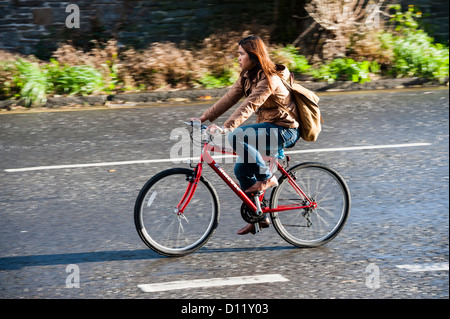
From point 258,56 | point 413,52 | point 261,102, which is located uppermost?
point 258,56

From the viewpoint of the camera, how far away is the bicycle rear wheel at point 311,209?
550 cm

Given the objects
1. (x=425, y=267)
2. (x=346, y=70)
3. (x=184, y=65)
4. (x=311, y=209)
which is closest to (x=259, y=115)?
(x=311, y=209)

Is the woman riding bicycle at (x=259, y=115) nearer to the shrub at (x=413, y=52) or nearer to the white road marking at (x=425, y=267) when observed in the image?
the white road marking at (x=425, y=267)

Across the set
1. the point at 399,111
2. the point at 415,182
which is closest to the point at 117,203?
the point at 415,182

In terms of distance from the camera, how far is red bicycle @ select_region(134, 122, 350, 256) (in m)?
5.15

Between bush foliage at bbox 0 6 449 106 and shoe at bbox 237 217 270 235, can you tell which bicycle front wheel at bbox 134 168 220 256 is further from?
bush foliage at bbox 0 6 449 106

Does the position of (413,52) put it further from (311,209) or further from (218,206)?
(218,206)

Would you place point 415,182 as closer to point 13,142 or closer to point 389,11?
point 13,142

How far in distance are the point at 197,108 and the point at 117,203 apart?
4747 millimetres

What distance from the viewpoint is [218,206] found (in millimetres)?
5336

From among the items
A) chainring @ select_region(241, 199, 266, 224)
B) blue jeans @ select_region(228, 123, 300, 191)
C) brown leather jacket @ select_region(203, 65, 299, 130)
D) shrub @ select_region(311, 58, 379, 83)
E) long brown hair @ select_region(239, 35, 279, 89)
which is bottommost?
chainring @ select_region(241, 199, 266, 224)

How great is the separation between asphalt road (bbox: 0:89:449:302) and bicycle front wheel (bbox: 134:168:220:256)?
12cm

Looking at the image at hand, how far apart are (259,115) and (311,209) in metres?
0.91

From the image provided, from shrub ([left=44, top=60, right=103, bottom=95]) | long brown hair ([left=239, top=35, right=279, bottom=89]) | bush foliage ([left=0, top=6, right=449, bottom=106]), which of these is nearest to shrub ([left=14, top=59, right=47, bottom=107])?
bush foliage ([left=0, top=6, right=449, bottom=106])
